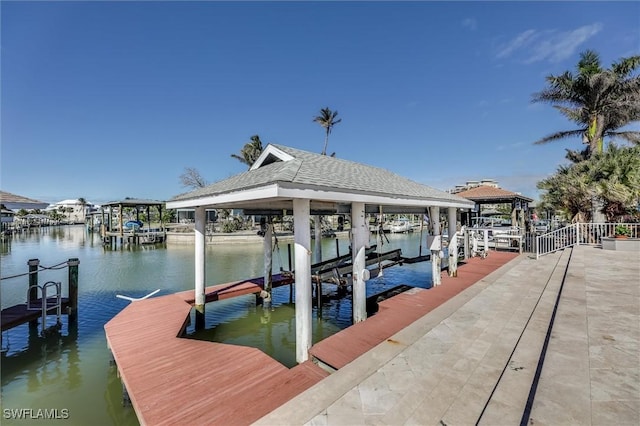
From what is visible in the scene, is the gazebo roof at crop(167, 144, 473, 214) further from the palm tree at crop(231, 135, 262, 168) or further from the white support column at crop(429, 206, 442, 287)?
the palm tree at crop(231, 135, 262, 168)

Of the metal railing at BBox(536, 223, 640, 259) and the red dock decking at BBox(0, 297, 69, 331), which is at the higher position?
the metal railing at BBox(536, 223, 640, 259)

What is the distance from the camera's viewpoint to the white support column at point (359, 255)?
7246 millimetres

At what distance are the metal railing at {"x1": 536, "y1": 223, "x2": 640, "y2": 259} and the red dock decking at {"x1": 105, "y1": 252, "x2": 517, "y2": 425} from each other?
41.0 ft

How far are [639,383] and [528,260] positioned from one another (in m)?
10.9

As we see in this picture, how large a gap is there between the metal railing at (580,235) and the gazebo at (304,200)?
8883mm

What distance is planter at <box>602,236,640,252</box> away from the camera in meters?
13.6

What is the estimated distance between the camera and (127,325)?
694 cm

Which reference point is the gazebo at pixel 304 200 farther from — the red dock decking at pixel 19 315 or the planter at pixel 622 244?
the planter at pixel 622 244

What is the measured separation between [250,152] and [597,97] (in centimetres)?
3973

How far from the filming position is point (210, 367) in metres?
4.80

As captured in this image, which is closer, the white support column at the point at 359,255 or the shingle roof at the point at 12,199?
the white support column at the point at 359,255

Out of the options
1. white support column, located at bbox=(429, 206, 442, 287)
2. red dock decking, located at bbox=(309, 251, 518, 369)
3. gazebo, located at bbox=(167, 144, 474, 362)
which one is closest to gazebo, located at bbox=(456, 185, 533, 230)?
gazebo, located at bbox=(167, 144, 474, 362)


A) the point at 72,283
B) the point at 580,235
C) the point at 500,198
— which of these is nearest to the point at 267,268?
the point at 72,283

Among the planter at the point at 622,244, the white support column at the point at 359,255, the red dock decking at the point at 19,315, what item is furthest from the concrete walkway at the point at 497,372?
the planter at the point at 622,244
